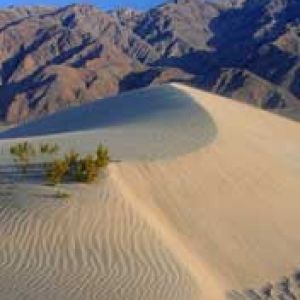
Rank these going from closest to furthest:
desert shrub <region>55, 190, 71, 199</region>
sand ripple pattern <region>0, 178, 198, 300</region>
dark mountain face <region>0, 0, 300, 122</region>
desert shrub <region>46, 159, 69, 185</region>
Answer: sand ripple pattern <region>0, 178, 198, 300</region> < desert shrub <region>55, 190, 71, 199</region> < desert shrub <region>46, 159, 69, 185</region> < dark mountain face <region>0, 0, 300, 122</region>

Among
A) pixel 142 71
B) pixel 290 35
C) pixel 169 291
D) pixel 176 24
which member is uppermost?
pixel 169 291

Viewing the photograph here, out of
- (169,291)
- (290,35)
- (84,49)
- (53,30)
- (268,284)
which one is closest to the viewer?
A: (169,291)

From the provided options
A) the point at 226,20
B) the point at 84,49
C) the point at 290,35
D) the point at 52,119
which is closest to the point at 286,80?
the point at 290,35

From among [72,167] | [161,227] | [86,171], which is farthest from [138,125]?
[161,227]

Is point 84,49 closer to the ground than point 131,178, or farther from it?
closer to the ground

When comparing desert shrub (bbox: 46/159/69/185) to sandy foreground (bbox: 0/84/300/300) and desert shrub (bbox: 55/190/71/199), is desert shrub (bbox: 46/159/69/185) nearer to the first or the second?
sandy foreground (bbox: 0/84/300/300)

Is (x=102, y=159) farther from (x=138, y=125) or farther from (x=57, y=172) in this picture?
(x=138, y=125)

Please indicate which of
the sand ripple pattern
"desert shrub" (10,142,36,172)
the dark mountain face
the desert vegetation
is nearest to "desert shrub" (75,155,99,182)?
the desert vegetation

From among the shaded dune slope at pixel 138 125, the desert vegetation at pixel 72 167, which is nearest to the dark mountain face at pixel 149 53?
the shaded dune slope at pixel 138 125

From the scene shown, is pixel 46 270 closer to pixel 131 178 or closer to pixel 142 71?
pixel 131 178
